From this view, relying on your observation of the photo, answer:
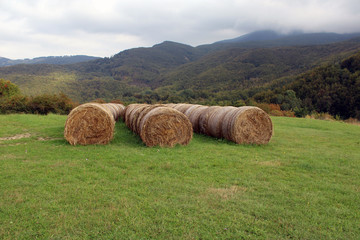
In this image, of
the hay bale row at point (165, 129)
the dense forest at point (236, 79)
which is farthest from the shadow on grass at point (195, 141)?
the dense forest at point (236, 79)

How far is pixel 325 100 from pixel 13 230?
149 ft

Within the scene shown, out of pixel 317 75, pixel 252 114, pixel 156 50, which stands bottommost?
pixel 252 114

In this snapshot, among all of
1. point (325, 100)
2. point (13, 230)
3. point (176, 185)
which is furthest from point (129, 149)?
point (325, 100)

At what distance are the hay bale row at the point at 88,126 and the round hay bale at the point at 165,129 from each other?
155 cm

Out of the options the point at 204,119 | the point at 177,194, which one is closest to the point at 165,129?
the point at 204,119

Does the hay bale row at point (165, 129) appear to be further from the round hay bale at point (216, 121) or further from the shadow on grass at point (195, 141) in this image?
the round hay bale at point (216, 121)

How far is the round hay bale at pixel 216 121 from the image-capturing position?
36.9 ft

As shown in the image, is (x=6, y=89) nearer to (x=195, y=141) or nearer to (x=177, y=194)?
(x=195, y=141)

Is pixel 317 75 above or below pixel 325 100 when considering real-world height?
above

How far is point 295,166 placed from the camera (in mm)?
7098

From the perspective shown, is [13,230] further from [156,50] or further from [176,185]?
[156,50]

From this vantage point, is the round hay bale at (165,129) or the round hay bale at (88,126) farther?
the round hay bale at (88,126)

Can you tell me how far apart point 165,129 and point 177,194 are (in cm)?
477

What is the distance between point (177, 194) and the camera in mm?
5043
